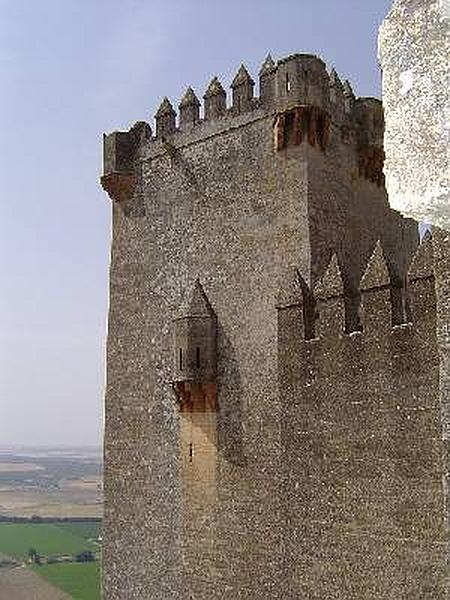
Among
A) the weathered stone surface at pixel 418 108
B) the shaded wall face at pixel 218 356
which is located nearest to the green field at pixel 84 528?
the shaded wall face at pixel 218 356

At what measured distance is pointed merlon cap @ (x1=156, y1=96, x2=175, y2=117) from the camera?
14500 millimetres

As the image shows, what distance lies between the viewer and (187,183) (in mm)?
13734

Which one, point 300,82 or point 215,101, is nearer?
point 300,82

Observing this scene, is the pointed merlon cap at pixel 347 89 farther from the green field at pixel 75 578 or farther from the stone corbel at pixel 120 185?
the green field at pixel 75 578

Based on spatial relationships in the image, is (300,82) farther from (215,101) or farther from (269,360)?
(269,360)

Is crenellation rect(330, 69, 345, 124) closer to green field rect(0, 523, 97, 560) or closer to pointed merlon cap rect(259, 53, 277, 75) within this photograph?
pointed merlon cap rect(259, 53, 277, 75)

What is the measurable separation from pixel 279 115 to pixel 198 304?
3456 mm

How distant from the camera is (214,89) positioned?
13.5m

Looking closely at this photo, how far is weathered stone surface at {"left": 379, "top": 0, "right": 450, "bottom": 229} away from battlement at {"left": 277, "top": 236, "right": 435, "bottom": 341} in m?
7.29

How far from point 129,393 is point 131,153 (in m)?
4.82

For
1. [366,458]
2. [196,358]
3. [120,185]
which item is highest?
[120,185]

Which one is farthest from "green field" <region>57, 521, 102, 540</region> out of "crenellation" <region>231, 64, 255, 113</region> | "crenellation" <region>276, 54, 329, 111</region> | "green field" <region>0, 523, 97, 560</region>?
"crenellation" <region>276, 54, 329, 111</region>

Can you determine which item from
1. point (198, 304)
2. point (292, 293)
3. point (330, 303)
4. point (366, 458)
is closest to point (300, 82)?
point (292, 293)

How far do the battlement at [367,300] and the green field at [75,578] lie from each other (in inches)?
1077
